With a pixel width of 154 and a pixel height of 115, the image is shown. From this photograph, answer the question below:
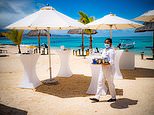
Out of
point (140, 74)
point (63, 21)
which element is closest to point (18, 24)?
point (63, 21)

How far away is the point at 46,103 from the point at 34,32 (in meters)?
13.9

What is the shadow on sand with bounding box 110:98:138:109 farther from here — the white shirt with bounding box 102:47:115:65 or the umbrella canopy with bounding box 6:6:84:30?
the umbrella canopy with bounding box 6:6:84:30

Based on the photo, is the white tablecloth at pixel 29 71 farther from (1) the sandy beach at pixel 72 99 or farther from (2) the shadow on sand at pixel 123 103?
(2) the shadow on sand at pixel 123 103

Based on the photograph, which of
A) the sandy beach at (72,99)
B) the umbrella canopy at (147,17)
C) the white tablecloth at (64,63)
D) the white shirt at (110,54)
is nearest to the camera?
the sandy beach at (72,99)

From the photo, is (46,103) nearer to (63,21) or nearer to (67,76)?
(63,21)

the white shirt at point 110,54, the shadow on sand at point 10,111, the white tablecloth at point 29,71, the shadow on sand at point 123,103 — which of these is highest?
the white shirt at point 110,54

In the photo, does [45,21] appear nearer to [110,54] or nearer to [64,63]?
[110,54]

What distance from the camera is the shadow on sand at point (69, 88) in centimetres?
597

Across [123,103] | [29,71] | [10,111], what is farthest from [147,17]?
[10,111]

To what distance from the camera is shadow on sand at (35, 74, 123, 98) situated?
5.97 m

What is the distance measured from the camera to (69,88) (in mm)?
6621

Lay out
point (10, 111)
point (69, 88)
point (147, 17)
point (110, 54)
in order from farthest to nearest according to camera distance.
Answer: point (147, 17)
point (69, 88)
point (110, 54)
point (10, 111)

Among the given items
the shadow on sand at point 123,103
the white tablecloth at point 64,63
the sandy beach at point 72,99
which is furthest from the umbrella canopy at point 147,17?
the shadow on sand at point 123,103

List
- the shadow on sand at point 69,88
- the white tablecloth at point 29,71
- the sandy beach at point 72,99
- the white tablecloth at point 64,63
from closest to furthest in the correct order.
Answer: the sandy beach at point 72,99, the shadow on sand at point 69,88, the white tablecloth at point 29,71, the white tablecloth at point 64,63
